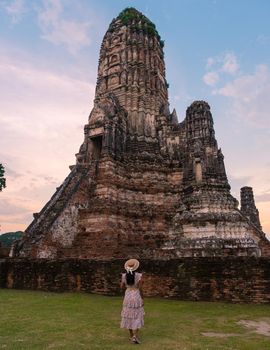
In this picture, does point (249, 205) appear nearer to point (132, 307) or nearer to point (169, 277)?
point (169, 277)

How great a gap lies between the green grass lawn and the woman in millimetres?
255

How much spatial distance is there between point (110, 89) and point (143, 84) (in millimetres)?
2526

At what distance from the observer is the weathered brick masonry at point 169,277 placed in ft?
34.2

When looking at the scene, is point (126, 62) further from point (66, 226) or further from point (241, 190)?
point (241, 190)

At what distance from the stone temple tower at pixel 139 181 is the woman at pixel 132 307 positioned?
8030 mm

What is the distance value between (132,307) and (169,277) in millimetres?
5165

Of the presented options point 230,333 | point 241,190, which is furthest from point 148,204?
point 241,190

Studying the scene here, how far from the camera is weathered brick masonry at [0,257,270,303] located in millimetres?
10430

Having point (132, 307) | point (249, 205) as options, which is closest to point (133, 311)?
point (132, 307)

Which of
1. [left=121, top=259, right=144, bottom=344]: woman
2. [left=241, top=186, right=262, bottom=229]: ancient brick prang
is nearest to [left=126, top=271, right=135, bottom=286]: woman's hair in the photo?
[left=121, top=259, right=144, bottom=344]: woman

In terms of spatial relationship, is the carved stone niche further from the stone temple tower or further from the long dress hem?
the long dress hem

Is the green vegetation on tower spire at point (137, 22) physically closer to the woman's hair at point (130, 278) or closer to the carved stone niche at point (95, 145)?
the carved stone niche at point (95, 145)

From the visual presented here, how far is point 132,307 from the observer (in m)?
6.46

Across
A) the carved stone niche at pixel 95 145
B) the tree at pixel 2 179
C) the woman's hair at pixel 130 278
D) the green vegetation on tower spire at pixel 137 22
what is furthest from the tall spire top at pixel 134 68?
the woman's hair at pixel 130 278
